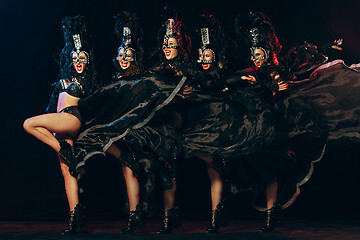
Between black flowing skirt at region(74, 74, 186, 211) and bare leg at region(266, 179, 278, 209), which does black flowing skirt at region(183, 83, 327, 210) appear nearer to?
bare leg at region(266, 179, 278, 209)

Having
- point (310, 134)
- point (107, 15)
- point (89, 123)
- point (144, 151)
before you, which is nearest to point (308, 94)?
point (310, 134)

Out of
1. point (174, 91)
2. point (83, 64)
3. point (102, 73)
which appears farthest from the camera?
point (102, 73)

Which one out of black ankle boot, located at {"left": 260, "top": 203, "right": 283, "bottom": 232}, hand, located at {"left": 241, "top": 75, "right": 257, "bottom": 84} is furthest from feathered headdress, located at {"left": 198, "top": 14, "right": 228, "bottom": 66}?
black ankle boot, located at {"left": 260, "top": 203, "right": 283, "bottom": 232}

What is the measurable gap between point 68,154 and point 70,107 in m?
0.46

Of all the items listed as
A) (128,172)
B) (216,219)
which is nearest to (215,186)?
(216,219)

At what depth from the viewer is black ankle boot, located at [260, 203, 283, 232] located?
522 centimetres

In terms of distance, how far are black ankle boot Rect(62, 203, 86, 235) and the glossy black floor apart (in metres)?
0.10

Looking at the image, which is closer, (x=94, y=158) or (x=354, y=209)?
(x=354, y=209)

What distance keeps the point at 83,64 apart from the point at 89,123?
658 millimetres

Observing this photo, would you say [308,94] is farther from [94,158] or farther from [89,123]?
[94,158]

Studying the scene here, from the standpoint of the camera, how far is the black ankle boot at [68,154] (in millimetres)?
5160

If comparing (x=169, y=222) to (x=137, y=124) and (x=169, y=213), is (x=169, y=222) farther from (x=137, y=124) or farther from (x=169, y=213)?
(x=137, y=124)

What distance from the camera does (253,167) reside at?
534cm

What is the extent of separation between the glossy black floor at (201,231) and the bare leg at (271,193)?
0.94 feet
